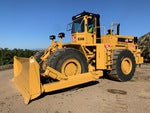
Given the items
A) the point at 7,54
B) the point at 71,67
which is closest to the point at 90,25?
the point at 71,67

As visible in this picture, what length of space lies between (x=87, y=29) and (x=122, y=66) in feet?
6.92

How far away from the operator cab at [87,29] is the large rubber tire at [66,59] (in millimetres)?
1245

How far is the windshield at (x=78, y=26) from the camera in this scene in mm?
8011

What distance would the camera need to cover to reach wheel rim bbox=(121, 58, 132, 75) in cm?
816

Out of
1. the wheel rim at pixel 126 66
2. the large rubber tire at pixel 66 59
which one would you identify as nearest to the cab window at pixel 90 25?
the large rubber tire at pixel 66 59

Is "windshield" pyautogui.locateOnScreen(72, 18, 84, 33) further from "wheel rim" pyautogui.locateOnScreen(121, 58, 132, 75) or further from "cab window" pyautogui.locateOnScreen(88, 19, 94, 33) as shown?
"wheel rim" pyautogui.locateOnScreen(121, 58, 132, 75)

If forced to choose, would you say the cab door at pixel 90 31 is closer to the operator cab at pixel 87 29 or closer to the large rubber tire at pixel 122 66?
the operator cab at pixel 87 29

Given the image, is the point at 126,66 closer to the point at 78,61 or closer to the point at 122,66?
the point at 122,66

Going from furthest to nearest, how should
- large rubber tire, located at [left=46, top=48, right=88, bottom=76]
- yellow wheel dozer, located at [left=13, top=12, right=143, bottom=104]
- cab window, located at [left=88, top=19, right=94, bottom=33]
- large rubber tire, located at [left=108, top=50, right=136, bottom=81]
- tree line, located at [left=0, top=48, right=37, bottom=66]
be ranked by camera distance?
tree line, located at [left=0, top=48, right=37, bottom=66] → cab window, located at [left=88, top=19, right=94, bottom=33] → large rubber tire, located at [left=108, top=50, right=136, bottom=81] → large rubber tire, located at [left=46, top=48, right=88, bottom=76] → yellow wheel dozer, located at [left=13, top=12, right=143, bottom=104]

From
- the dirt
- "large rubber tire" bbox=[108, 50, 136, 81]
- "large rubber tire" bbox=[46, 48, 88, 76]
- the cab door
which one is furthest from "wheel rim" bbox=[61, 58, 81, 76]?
"large rubber tire" bbox=[108, 50, 136, 81]

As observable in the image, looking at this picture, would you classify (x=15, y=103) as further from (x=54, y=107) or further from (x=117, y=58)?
(x=117, y=58)

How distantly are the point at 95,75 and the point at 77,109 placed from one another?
2.43m

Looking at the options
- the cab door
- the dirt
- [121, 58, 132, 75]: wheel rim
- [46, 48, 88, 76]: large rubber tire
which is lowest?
the dirt

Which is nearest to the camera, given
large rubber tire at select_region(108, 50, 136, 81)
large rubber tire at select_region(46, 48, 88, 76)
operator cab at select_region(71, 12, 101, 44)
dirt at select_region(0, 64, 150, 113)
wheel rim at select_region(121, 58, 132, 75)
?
dirt at select_region(0, 64, 150, 113)
